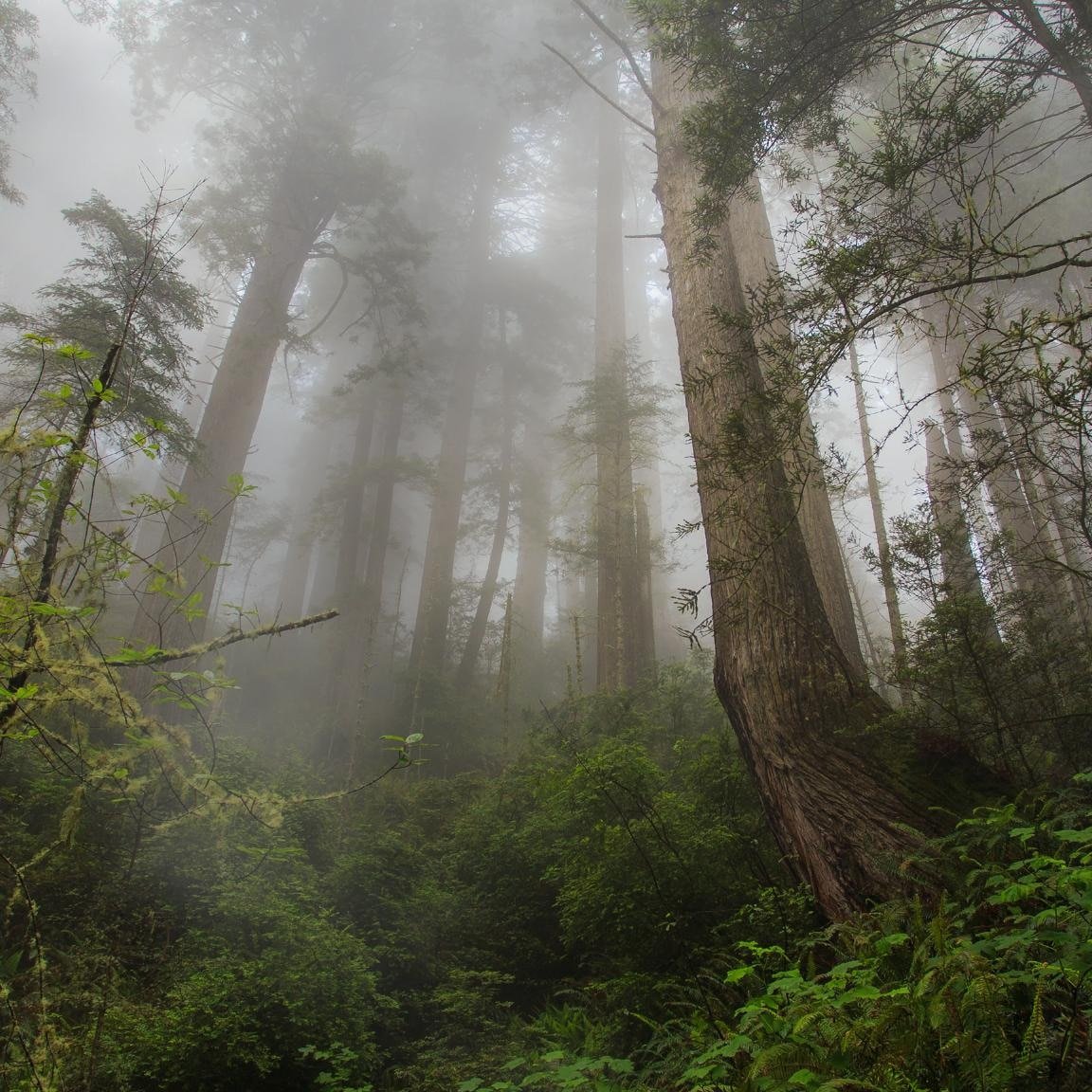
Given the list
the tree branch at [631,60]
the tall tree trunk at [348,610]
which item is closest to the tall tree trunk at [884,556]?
the tree branch at [631,60]

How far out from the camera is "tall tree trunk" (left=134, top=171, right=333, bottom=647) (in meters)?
10.5

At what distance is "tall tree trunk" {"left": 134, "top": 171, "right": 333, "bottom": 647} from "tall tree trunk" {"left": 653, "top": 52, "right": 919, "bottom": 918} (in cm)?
759

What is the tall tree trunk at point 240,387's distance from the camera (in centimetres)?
1055

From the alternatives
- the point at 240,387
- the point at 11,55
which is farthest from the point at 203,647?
the point at 11,55

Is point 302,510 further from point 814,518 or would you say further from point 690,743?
point 690,743

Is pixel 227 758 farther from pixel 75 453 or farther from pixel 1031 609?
pixel 1031 609

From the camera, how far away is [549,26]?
20062 millimetres

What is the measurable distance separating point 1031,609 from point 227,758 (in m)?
8.33

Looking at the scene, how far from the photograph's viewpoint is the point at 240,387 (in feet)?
38.8

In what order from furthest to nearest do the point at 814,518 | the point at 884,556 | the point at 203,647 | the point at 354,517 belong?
the point at 354,517, the point at 814,518, the point at 884,556, the point at 203,647

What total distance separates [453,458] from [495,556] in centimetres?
384

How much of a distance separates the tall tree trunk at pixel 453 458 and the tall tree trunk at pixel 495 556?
2.13 feet

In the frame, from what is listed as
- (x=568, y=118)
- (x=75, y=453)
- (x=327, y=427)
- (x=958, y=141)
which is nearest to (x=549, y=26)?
(x=568, y=118)

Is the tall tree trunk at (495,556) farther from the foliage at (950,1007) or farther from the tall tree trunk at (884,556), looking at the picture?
the foliage at (950,1007)
